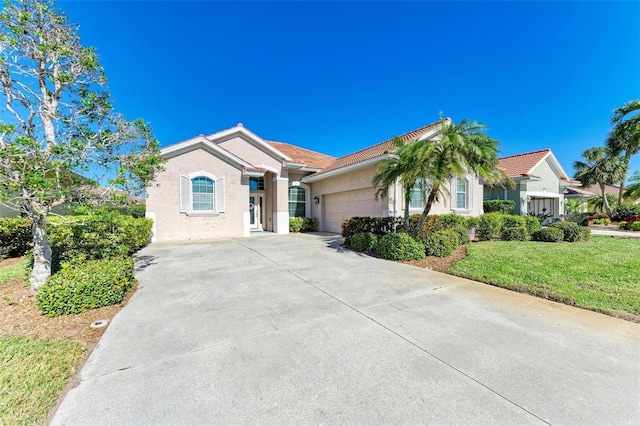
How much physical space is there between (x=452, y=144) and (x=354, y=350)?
727cm

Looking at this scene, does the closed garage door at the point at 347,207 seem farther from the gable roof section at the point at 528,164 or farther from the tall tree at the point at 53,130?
the gable roof section at the point at 528,164

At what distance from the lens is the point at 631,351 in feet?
10.8

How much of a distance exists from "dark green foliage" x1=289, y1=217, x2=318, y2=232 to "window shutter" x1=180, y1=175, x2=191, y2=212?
21.2 ft

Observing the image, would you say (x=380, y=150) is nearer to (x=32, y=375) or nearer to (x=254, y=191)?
(x=254, y=191)

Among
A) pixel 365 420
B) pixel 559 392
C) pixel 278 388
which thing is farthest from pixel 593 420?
pixel 278 388

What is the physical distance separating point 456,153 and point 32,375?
984 centimetres

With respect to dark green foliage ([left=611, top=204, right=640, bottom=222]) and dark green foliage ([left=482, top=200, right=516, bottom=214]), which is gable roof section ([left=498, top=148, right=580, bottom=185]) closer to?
dark green foliage ([left=482, top=200, right=516, bottom=214])

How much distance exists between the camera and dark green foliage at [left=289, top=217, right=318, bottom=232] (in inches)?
698

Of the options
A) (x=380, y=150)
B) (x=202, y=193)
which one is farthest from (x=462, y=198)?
(x=202, y=193)

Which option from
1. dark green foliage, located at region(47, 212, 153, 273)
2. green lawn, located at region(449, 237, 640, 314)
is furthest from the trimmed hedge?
dark green foliage, located at region(47, 212, 153, 273)

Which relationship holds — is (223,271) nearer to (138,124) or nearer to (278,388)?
(138,124)

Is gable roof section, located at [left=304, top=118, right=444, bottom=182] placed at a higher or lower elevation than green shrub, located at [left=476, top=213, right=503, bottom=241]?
higher

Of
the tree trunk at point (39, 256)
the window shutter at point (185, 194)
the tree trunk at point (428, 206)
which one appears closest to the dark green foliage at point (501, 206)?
the tree trunk at point (428, 206)

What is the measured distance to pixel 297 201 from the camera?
62.7 feet
